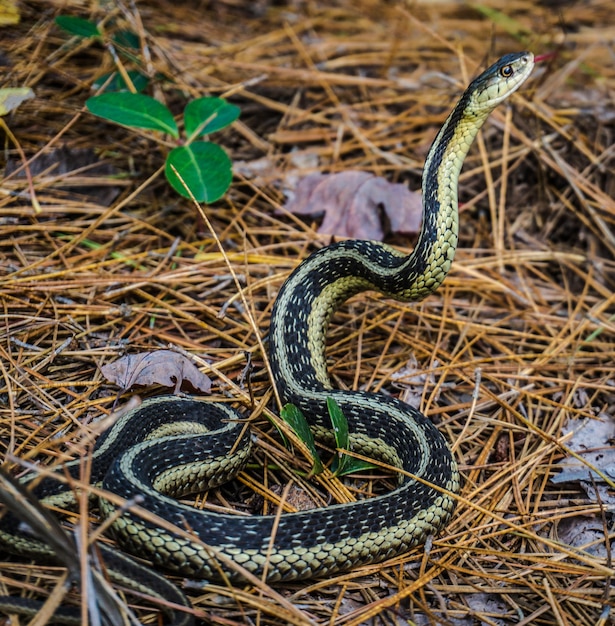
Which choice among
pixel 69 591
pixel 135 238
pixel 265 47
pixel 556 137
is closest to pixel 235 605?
pixel 69 591

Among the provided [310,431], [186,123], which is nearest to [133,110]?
[186,123]

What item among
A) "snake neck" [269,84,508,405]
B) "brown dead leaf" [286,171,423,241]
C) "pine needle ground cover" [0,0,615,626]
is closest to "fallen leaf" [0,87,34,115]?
"pine needle ground cover" [0,0,615,626]

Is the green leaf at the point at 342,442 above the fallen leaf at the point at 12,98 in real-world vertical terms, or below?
below

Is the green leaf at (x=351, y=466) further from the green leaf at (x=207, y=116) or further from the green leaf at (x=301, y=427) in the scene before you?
the green leaf at (x=207, y=116)

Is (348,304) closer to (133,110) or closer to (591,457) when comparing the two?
(591,457)

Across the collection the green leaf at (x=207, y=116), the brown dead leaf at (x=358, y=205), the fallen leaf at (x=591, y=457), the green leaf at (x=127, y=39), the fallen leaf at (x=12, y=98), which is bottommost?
the fallen leaf at (x=591, y=457)

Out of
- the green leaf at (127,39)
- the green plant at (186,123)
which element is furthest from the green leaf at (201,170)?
the green leaf at (127,39)

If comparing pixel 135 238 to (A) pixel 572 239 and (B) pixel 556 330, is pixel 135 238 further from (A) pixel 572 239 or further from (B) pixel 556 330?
Answer: (A) pixel 572 239

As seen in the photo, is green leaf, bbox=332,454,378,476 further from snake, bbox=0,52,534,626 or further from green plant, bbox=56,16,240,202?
green plant, bbox=56,16,240,202
